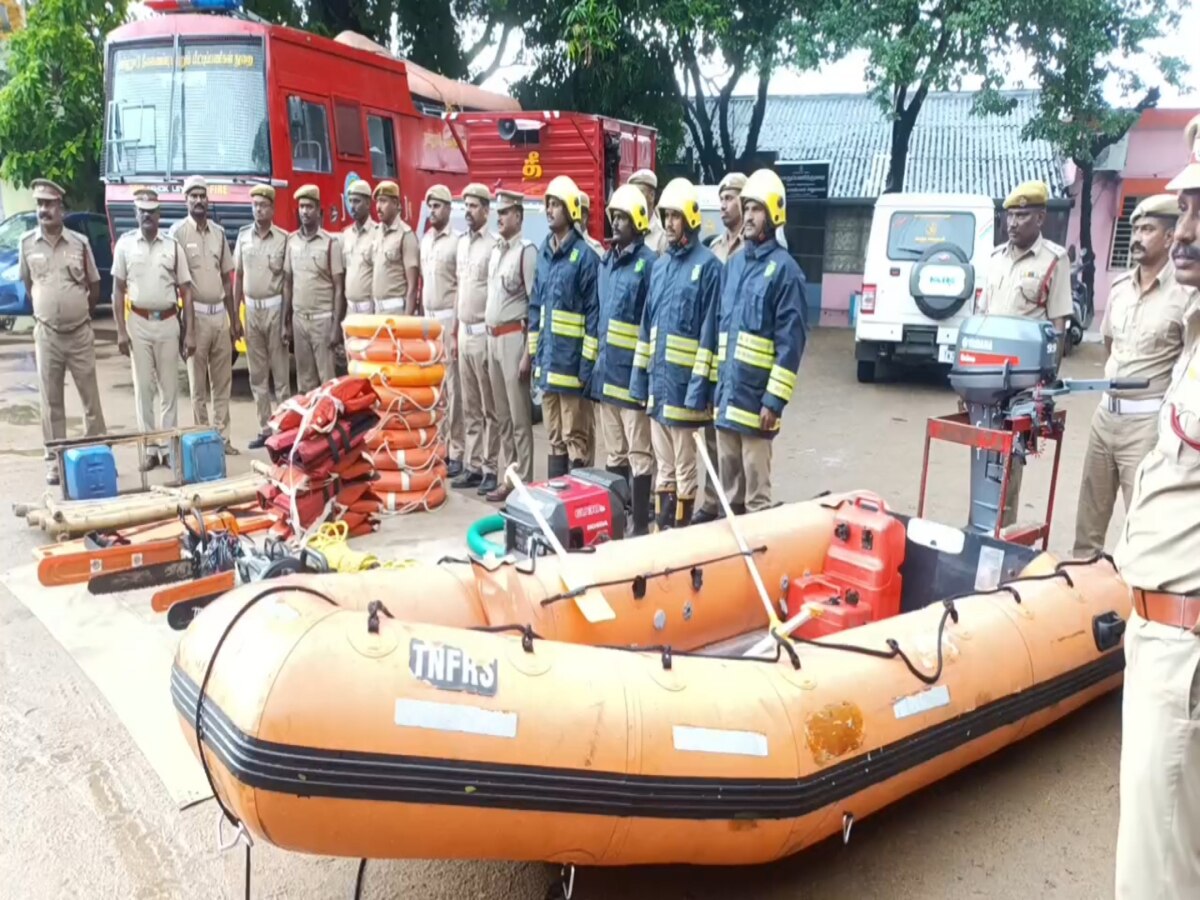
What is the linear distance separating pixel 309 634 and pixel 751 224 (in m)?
3.22

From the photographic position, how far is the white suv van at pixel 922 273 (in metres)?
9.90

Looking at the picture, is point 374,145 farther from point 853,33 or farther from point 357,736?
point 357,736

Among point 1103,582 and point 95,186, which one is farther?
point 95,186

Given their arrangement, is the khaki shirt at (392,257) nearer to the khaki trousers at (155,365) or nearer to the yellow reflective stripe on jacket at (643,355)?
the khaki trousers at (155,365)

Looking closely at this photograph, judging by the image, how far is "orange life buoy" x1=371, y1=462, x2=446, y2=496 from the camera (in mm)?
5871

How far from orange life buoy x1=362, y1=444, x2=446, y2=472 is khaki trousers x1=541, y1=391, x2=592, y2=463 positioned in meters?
0.75

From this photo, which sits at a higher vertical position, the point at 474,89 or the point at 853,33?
the point at 853,33

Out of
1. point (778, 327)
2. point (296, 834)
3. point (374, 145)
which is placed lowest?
point (296, 834)

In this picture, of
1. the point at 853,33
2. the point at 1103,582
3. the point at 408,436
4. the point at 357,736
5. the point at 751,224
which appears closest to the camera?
the point at 357,736

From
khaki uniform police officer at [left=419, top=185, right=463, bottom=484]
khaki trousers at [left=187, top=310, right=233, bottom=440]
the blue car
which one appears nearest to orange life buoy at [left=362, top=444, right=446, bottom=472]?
khaki uniform police officer at [left=419, top=185, right=463, bottom=484]

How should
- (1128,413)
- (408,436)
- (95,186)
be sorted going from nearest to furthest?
(1128,413) < (408,436) < (95,186)

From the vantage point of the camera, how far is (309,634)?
2.16m

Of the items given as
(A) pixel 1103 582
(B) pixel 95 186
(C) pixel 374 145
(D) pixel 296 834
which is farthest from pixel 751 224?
(B) pixel 95 186

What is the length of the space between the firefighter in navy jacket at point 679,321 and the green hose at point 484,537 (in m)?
1.17
